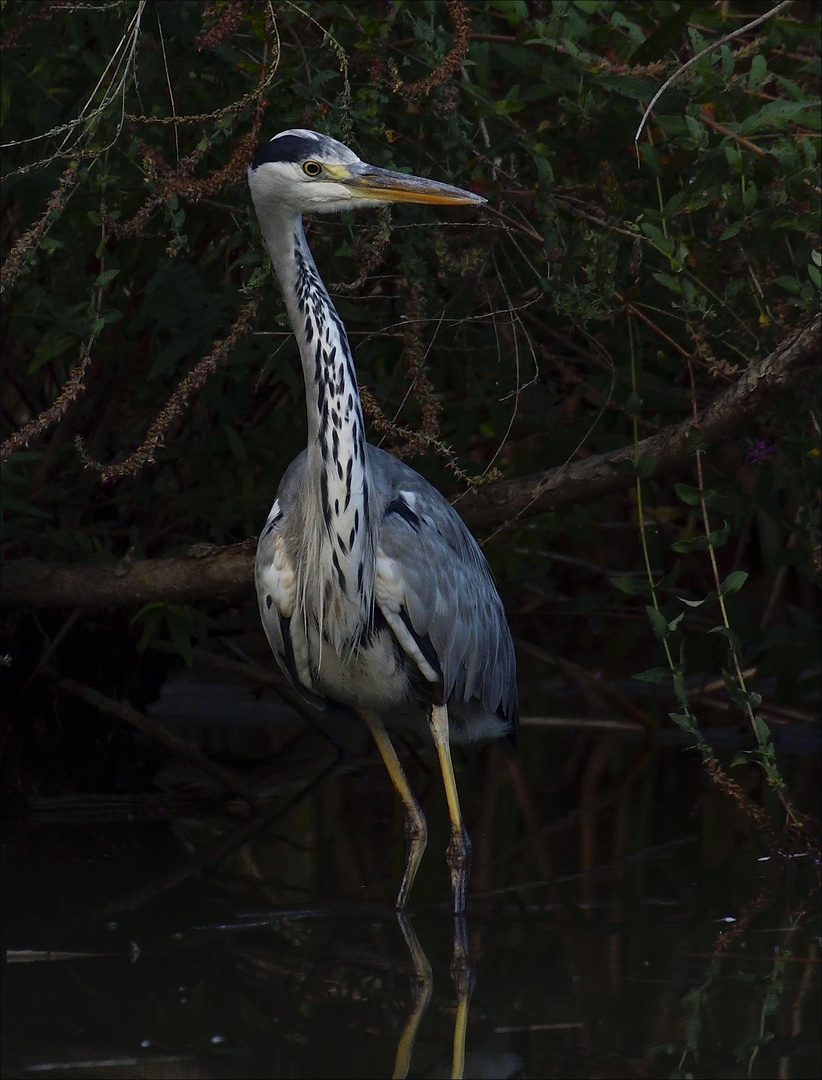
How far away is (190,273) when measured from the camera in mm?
3574

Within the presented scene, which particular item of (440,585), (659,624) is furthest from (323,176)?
(659,624)

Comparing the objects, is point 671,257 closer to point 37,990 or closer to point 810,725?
point 37,990

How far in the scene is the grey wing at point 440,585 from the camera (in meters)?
3.31

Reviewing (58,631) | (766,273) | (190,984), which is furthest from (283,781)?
(766,273)

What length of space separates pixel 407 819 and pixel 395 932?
420 mm

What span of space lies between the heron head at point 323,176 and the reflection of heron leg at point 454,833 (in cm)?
131

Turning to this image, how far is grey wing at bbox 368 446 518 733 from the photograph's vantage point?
3.31m

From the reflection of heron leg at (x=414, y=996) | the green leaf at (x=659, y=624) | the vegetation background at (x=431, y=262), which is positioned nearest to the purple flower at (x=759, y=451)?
the vegetation background at (x=431, y=262)

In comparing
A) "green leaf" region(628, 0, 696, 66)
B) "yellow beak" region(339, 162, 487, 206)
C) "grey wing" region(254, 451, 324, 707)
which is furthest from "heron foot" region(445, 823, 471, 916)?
"green leaf" region(628, 0, 696, 66)

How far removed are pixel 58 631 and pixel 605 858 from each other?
6.60 ft

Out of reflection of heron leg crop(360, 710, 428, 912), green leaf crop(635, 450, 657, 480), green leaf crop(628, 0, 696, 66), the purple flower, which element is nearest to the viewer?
green leaf crop(628, 0, 696, 66)

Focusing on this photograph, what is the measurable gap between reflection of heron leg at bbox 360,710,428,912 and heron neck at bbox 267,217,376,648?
0.48m

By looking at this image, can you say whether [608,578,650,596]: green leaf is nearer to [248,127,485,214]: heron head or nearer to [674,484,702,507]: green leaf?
[674,484,702,507]: green leaf

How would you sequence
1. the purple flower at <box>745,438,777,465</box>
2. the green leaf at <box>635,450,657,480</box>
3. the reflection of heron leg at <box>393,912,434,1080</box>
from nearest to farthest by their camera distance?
the reflection of heron leg at <box>393,912,434,1080</box> → the green leaf at <box>635,450,657,480</box> → the purple flower at <box>745,438,777,465</box>
